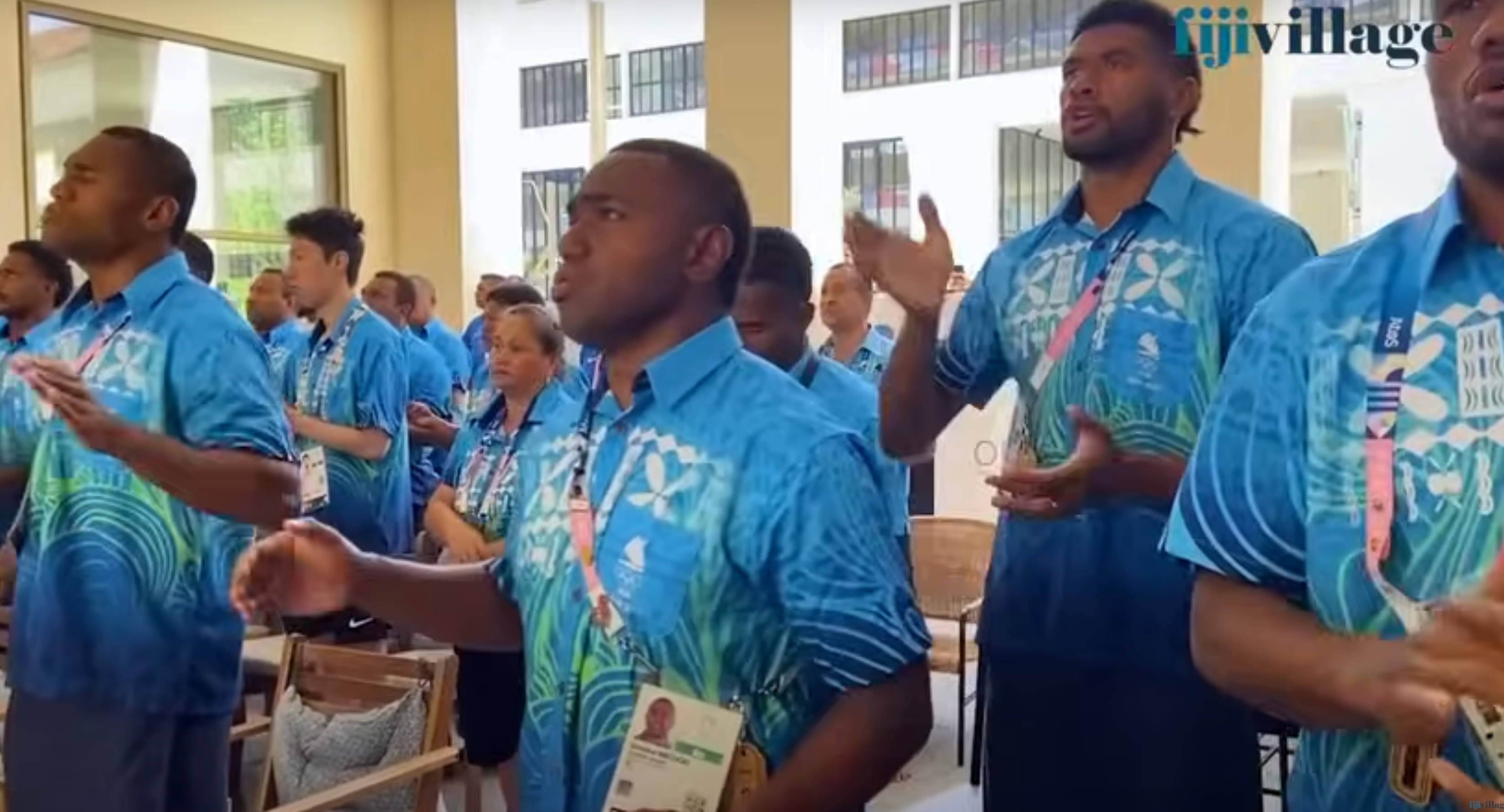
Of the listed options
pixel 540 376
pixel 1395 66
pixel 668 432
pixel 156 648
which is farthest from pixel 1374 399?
pixel 1395 66

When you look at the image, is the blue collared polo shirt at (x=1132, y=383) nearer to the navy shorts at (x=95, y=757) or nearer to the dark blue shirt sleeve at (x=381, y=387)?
the navy shorts at (x=95, y=757)

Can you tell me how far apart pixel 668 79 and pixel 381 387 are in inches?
166

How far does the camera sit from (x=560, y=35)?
8430mm

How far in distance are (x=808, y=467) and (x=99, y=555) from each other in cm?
135

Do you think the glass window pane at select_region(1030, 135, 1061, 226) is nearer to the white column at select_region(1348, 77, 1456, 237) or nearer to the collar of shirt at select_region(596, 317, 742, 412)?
the white column at select_region(1348, 77, 1456, 237)

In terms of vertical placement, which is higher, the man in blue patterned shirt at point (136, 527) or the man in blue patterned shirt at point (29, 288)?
the man in blue patterned shirt at point (29, 288)

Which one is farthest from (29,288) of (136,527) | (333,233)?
(136,527)

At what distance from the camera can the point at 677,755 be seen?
135 cm

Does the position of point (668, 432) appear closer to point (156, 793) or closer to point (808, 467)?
point (808, 467)

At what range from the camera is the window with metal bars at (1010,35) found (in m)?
6.67

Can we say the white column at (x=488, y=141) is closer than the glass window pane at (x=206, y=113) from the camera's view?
No

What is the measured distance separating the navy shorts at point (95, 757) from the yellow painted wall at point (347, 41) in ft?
19.7

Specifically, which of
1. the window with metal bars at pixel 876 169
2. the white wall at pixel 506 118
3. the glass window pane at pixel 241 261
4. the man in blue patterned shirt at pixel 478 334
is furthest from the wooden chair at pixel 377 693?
the white wall at pixel 506 118

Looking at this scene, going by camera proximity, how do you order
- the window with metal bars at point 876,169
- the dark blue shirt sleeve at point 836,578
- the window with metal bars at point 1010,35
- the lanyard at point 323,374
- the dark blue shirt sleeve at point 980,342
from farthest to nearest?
the window with metal bars at point 876,169 → the window with metal bars at point 1010,35 → the lanyard at point 323,374 → the dark blue shirt sleeve at point 980,342 → the dark blue shirt sleeve at point 836,578
